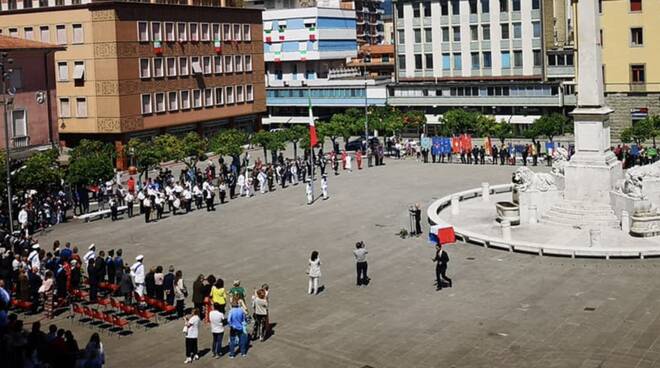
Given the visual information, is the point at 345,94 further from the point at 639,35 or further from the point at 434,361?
the point at 434,361

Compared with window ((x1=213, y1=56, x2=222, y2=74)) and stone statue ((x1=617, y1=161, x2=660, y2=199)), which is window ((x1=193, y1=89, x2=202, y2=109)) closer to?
window ((x1=213, y1=56, x2=222, y2=74))

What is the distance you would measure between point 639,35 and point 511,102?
56.5 feet

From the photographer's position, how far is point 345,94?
9350 cm

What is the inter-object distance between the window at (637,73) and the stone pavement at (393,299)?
1344 inches

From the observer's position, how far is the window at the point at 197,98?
A: 75.8 meters

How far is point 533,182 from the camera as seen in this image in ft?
118

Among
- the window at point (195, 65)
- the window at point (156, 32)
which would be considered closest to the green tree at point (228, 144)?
the window at point (156, 32)

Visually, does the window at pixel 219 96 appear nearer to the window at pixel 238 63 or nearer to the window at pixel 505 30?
the window at pixel 238 63

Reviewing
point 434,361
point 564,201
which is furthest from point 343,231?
point 434,361

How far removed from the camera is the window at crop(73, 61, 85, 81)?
6762 centimetres

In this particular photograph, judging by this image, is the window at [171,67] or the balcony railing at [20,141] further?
the window at [171,67]

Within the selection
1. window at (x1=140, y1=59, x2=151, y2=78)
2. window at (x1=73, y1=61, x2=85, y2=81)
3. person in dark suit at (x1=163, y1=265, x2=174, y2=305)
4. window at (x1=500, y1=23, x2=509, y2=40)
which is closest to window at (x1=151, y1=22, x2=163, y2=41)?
window at (x1=140, y1=59, x2=151, y2=78)

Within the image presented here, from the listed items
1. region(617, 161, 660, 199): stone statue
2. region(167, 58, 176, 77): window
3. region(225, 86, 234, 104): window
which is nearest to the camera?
region(617, 161, 660, 199): stone statue

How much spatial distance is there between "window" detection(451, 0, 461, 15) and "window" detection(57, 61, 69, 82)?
36863 millimetres
